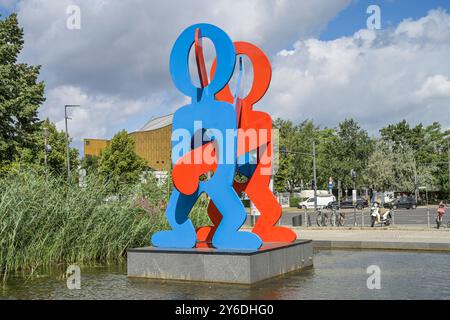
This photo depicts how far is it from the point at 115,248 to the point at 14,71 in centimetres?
2058

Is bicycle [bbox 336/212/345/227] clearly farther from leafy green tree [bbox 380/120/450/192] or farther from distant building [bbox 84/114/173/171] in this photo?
distant building [bbox 84/114/173/171]

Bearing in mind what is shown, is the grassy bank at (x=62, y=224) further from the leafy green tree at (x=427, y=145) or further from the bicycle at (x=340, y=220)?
the leafy green tree at (x=427, y=145)

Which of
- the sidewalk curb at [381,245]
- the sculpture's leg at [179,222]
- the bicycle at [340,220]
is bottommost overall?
the sidewalk curb at [381,245]

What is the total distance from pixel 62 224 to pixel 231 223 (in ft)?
14.6

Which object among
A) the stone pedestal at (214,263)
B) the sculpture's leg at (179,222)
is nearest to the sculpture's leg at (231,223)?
the stone pedestal at (214,263)

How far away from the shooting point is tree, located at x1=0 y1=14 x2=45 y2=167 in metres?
27.3

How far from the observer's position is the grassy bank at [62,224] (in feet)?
38.5

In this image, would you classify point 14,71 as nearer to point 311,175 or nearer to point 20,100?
point 20,100

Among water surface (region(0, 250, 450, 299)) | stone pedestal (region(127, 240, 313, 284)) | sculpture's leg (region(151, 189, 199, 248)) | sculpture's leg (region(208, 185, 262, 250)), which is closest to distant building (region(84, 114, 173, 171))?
sculpture's leg (region(151, 189, 199, 248))

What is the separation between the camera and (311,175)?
69.9 m

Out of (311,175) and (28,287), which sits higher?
(311,175)

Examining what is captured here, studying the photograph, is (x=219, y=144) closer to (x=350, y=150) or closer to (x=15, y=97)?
(x=15, y=97)
